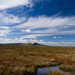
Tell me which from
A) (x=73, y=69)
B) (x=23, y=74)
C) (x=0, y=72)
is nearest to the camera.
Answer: (x=0, y=72)

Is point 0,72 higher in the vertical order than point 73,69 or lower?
higher

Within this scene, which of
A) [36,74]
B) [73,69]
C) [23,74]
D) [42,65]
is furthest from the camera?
[42,65]

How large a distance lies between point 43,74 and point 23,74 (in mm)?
3328

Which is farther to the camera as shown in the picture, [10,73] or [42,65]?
[42,65]

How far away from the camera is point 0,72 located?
15.3 meters

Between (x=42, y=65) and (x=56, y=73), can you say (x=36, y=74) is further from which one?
(x=42, y=65)

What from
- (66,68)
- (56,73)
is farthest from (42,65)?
(56,73)

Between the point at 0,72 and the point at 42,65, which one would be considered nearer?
the point at 0,72

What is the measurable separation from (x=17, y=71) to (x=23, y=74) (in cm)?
115

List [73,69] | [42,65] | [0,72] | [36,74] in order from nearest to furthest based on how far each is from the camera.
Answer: [0,72], [36,74], [73,69], [42,65]

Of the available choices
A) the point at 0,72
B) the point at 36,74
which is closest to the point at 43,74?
the point at 36,74

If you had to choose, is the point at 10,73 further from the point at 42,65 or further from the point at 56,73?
the point at 42,65

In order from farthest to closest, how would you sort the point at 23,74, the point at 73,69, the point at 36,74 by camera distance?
the point at 73,69 → the point at 36,74 → the point at 23,74

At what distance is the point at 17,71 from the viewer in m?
16.8
